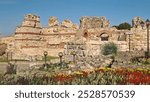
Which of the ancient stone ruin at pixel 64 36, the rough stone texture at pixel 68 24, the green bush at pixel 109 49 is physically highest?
the rough stone texture at pixel 68 24

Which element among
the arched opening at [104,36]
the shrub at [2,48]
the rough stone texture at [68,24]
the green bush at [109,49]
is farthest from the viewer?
the rough stone texture at [68,24]

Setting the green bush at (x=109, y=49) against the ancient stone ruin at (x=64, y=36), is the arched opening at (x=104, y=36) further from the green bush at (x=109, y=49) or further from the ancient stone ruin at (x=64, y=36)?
the green bush at (x=109, y=49)

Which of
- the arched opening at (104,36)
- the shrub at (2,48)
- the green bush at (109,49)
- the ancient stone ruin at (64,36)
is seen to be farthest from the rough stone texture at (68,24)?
the green bush at (109,49)

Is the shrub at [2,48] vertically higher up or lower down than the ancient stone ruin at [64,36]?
lower down

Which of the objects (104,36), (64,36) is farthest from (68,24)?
(104,36)

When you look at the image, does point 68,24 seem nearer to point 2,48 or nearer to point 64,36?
point 64,36

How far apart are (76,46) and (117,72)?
1077 cm

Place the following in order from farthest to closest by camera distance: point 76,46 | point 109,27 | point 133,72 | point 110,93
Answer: point 109,27
point 76,46
point 133,72
point 110,93

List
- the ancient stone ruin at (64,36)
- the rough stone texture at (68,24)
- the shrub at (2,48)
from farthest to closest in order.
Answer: the rough stone texture at (68,24) < the shrub at (2,48) < the ancient stone ruin at (64,36)

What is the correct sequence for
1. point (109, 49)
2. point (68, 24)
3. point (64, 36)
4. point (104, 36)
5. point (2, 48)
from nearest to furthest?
point (109, 49) → point (2, 48) → point (104, 36) → point (64, 36) → point (68, 24)

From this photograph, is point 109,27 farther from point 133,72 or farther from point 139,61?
point 133,72

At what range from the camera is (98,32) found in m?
28.3

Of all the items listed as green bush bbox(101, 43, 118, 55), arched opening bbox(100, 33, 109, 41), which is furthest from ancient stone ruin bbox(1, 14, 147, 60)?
green bush bbox(101, 43, 118, 55)

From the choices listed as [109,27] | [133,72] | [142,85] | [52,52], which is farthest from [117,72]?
[109,27]
